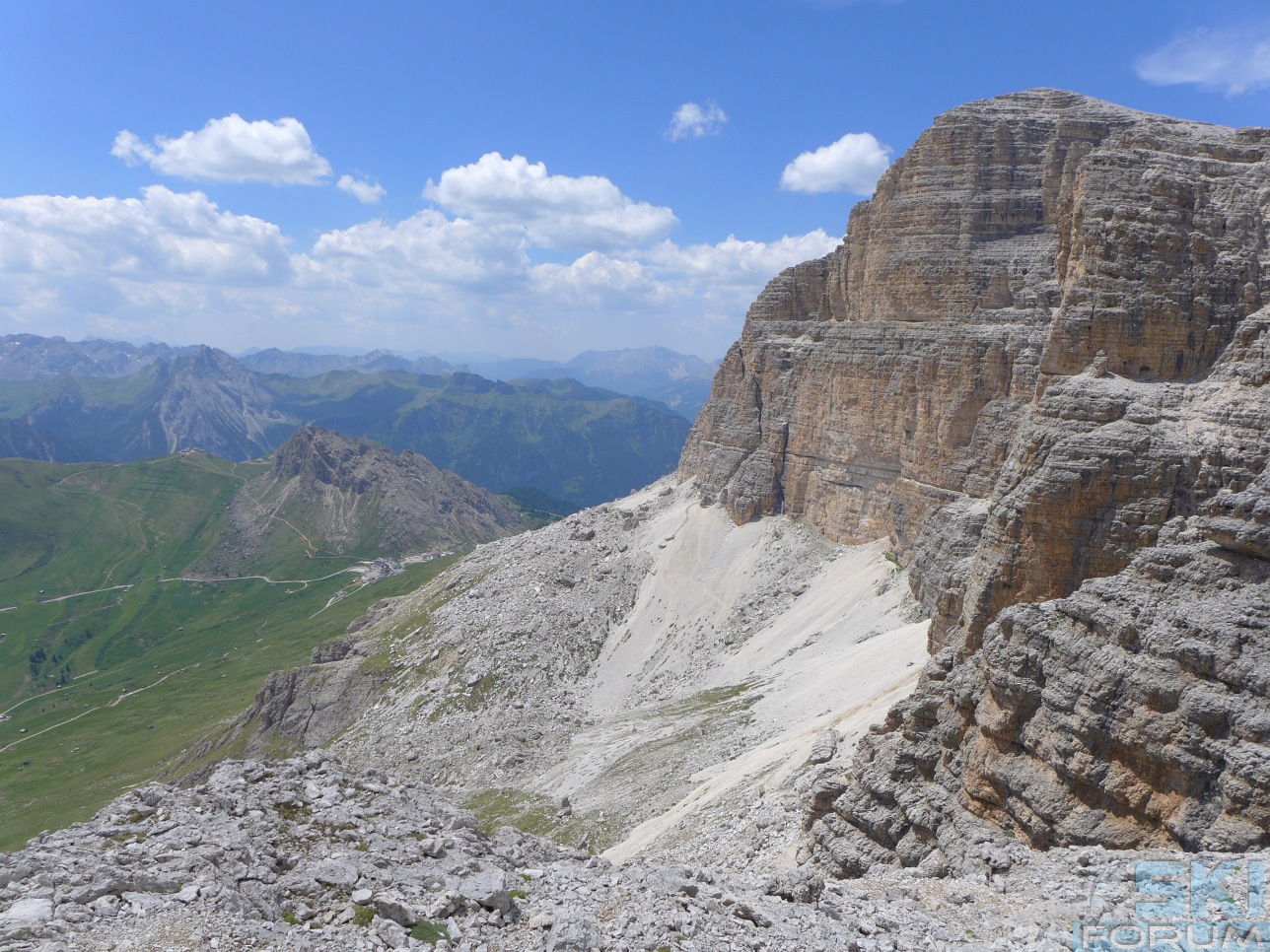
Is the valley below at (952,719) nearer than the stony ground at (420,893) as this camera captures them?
No

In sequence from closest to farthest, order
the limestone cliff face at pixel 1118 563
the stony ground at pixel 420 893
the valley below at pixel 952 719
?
the stony ground at pixel 420 893
the valley below at pixel 952 719
the limestone cliff face at pixel 1118 563

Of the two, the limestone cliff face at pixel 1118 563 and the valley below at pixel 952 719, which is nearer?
the valley below at pixel 952 719

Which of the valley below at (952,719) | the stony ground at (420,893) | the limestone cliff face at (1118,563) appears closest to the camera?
the stony ground at (420,893)

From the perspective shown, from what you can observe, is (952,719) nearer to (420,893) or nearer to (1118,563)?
(1118,563)

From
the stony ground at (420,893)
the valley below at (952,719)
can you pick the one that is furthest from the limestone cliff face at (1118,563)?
the stony ground at (420,893)

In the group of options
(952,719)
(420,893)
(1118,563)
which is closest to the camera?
(420,893)

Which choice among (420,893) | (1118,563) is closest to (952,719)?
(1118,563)

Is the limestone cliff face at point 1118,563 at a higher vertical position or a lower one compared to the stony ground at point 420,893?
higher

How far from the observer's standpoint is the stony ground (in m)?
20.1

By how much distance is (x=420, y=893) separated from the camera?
22.8 metres

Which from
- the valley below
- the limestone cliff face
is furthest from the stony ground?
the limestone cliff face

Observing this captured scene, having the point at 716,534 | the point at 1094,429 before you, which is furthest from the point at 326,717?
the point at 1094,429

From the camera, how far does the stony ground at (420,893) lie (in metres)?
20.1

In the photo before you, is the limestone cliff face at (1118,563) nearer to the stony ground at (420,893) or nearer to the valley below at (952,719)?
the valley below at (952,719)
